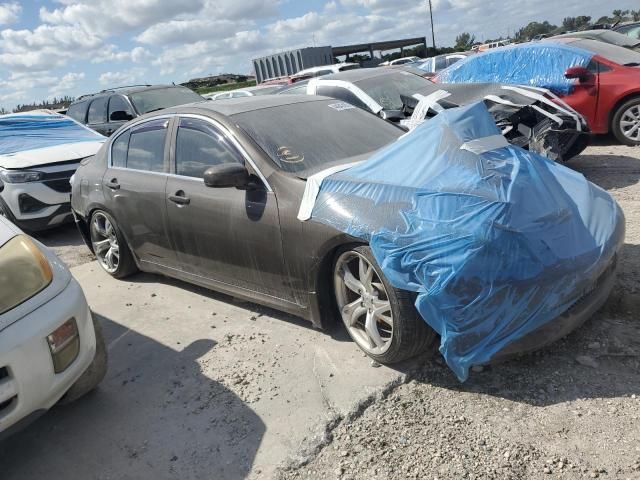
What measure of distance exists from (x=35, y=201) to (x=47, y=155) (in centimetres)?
84

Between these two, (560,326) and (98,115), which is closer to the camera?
(560,326)

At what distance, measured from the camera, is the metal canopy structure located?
49.2 meters

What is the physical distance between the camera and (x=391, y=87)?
748cm

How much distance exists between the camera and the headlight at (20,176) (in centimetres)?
714

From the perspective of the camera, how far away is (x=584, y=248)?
9.53 feet

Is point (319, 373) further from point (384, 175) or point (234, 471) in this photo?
point (384, 175)

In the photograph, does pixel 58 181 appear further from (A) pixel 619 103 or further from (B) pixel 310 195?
(A) pixel 619 103

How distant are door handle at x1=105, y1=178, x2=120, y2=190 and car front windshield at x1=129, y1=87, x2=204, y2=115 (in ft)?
18.0

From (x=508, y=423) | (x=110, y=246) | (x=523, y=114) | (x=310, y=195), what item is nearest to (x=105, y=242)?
(x=110, y=246)

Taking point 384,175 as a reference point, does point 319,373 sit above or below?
below

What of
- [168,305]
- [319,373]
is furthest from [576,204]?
[168,305]

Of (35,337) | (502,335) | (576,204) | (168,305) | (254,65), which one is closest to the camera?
(35,337)

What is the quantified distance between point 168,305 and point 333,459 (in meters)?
2.50

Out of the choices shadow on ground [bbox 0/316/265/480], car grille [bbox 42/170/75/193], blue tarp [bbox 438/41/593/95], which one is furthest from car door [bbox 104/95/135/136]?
shadow on ground [bbox 0/316/265/480]
